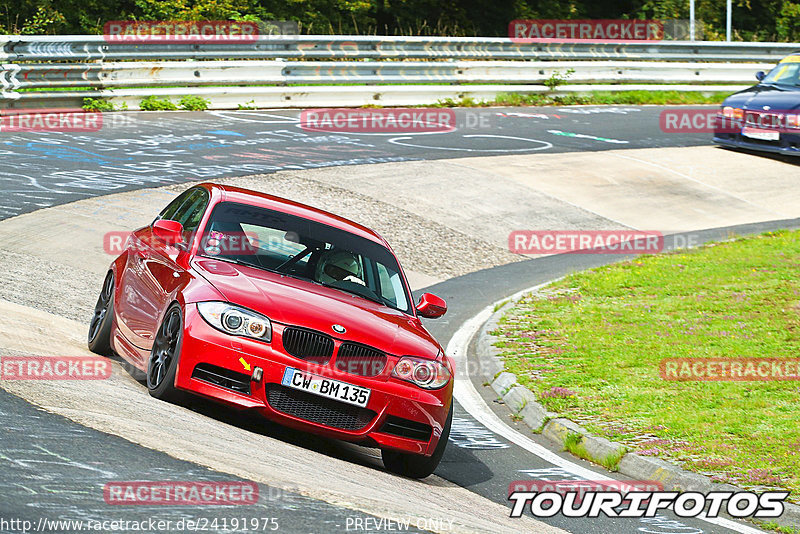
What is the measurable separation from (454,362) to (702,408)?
2837mm

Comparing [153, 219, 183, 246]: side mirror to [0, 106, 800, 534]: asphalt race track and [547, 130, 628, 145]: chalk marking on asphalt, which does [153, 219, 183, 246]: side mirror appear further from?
[547, 130, 628, 145]: chalk marking on asphalt

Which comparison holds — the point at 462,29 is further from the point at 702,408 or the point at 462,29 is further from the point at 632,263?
the point at 702,408

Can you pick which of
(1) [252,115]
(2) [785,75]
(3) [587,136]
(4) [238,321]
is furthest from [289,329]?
(2) [785,75]

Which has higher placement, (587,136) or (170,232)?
(170,232)

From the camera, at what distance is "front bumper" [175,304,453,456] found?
20.9ft

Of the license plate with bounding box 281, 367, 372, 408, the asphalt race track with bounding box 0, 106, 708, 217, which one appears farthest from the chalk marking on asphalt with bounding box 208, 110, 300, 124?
the license plate with bounding box 281, 367, 372, 408

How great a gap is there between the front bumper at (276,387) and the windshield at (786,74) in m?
17.8

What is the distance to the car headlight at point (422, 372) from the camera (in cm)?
668

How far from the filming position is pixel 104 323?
325 inches

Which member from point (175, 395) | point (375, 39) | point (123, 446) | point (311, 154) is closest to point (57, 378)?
point (175, 395)

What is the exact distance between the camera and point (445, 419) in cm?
688

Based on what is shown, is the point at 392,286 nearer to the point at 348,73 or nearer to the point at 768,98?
the point at 768,98

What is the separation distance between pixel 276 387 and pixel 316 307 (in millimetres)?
629

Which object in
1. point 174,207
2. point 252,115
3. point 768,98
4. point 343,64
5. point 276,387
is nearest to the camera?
point 276,387
